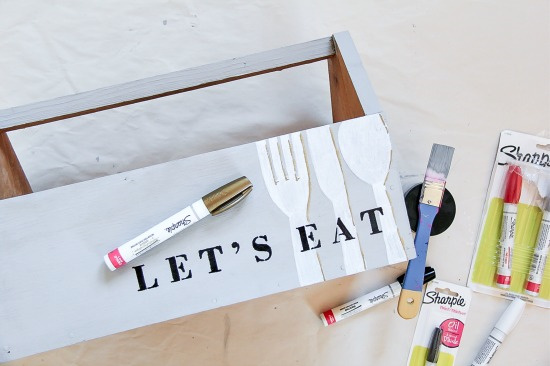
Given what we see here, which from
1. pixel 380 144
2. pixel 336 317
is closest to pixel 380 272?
pixel 336 317

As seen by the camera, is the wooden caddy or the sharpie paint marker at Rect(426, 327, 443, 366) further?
the sharpie paint marker at Rect(426, 327, 443, 366)

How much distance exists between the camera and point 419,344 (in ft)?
2.30

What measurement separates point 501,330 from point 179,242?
492 millimetres

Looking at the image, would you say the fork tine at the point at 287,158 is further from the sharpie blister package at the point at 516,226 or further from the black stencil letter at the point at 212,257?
the sharpie blister package at the point at 516,226

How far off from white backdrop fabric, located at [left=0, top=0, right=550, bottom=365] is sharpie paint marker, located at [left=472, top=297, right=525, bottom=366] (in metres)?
0.01

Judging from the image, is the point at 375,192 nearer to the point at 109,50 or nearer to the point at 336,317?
the point at 336,317

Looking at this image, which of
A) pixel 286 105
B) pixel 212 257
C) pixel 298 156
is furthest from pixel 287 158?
pixel 286 105

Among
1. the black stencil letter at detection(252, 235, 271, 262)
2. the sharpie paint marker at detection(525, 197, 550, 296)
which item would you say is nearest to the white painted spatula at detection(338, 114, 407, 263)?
the black stencil letter at detection(252, 235, 271, 262)

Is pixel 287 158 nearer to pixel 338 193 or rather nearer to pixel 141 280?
pixel 338 193

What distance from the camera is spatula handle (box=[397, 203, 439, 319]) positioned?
2.04 feet

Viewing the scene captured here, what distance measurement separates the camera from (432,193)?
64 centimetres

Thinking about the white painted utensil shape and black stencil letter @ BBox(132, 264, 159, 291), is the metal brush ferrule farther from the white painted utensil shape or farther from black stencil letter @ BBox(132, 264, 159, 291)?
black stencil letter @ BBox(132, 264, 159, 291)

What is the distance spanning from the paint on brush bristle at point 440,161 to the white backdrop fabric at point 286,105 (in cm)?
2

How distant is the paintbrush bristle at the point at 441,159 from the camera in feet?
2.14
